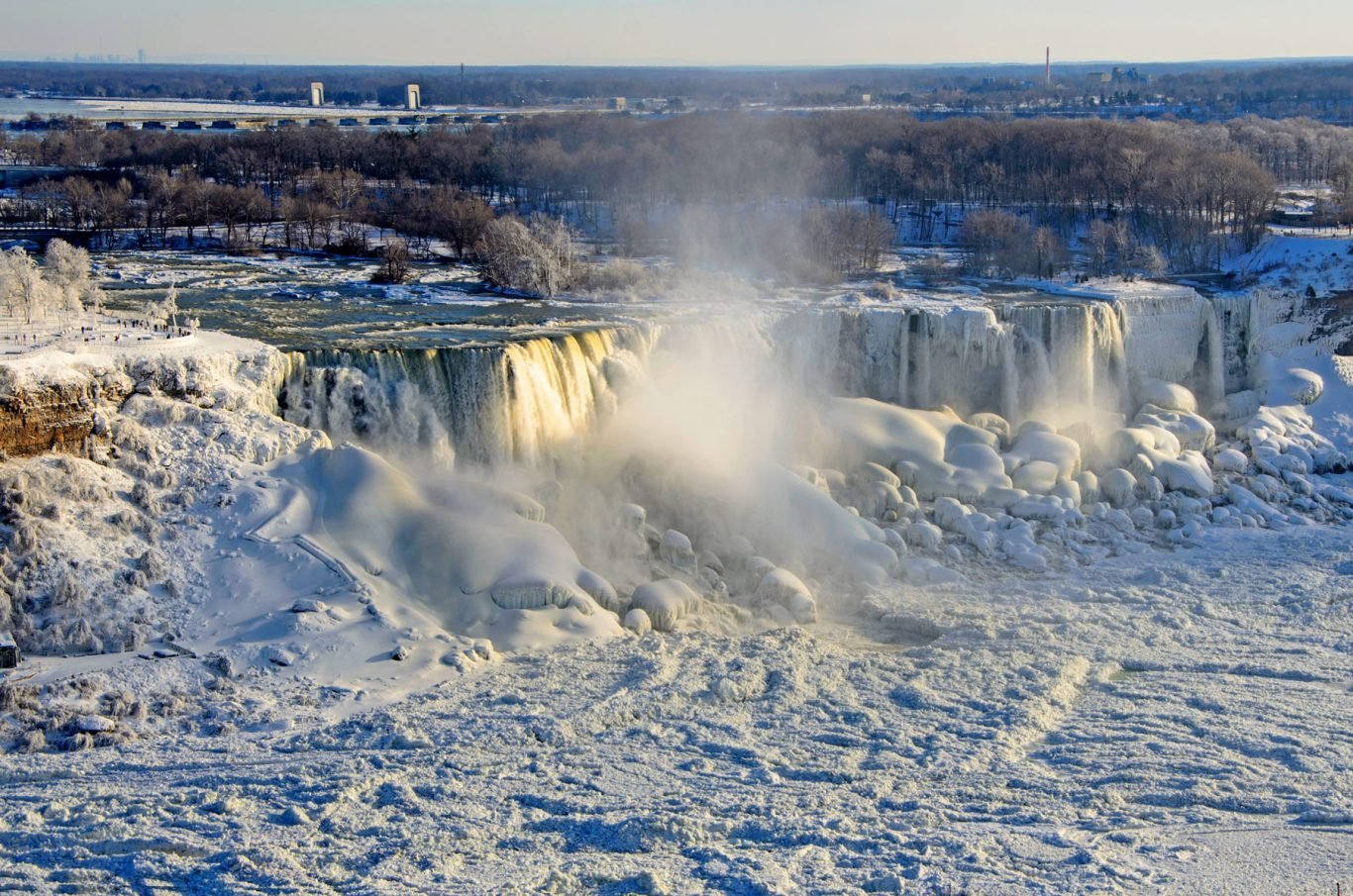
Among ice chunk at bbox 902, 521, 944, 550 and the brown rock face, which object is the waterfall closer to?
the brown rock face

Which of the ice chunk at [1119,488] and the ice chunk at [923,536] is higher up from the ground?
the ice chunk at [1119,488]

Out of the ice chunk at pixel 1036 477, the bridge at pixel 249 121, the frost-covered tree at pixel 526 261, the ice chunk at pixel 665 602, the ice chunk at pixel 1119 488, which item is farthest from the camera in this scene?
the bridge at pixel 249 121

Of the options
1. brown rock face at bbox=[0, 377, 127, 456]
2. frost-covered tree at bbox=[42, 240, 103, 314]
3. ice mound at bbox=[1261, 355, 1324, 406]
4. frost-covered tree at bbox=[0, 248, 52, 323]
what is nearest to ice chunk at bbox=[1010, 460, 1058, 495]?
ice mound at bbox=[1261, 355, 1324, 406]

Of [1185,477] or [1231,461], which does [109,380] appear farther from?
[1231,461]

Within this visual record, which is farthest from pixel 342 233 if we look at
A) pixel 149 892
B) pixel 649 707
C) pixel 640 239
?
pixel 149 892

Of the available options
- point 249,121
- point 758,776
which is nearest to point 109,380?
point 758,776

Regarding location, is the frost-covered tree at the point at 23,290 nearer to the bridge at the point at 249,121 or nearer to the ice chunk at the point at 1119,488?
the ice chunk at the point at 1119,488

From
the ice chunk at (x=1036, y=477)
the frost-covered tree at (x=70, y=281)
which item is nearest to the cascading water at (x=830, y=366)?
the ice chunk at (x=1036, y=477)
